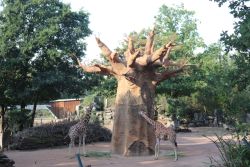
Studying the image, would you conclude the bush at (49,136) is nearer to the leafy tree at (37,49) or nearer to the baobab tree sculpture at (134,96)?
the leafy tree at (37,49)

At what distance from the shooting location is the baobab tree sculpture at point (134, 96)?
13.1 metres

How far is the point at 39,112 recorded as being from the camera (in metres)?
40.2

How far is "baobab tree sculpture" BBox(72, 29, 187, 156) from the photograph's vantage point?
515 inches

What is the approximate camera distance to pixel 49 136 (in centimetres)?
1639

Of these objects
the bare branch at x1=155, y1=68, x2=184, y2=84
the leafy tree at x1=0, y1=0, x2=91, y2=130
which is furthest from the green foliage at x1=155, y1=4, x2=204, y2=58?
the bare branch at x1=155, y1=68, x2=184, y2=84

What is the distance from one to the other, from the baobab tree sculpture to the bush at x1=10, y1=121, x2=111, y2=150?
10.5 ft

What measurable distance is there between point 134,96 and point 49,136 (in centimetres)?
473

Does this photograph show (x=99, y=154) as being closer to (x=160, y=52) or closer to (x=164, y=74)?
(x=164, y=74)

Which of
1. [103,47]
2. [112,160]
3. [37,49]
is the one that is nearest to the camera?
[112,160]

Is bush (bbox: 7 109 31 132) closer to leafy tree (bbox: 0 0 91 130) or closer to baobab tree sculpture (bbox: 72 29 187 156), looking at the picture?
leafy tree (bbox: 0 0 91 130)

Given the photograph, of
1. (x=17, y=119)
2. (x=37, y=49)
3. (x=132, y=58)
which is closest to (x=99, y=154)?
(x=132, y=58)

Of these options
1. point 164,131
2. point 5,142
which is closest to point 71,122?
point 5,142

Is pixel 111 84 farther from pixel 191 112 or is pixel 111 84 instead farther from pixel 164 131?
Result: pixel 164 131

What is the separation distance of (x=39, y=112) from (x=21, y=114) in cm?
2049
